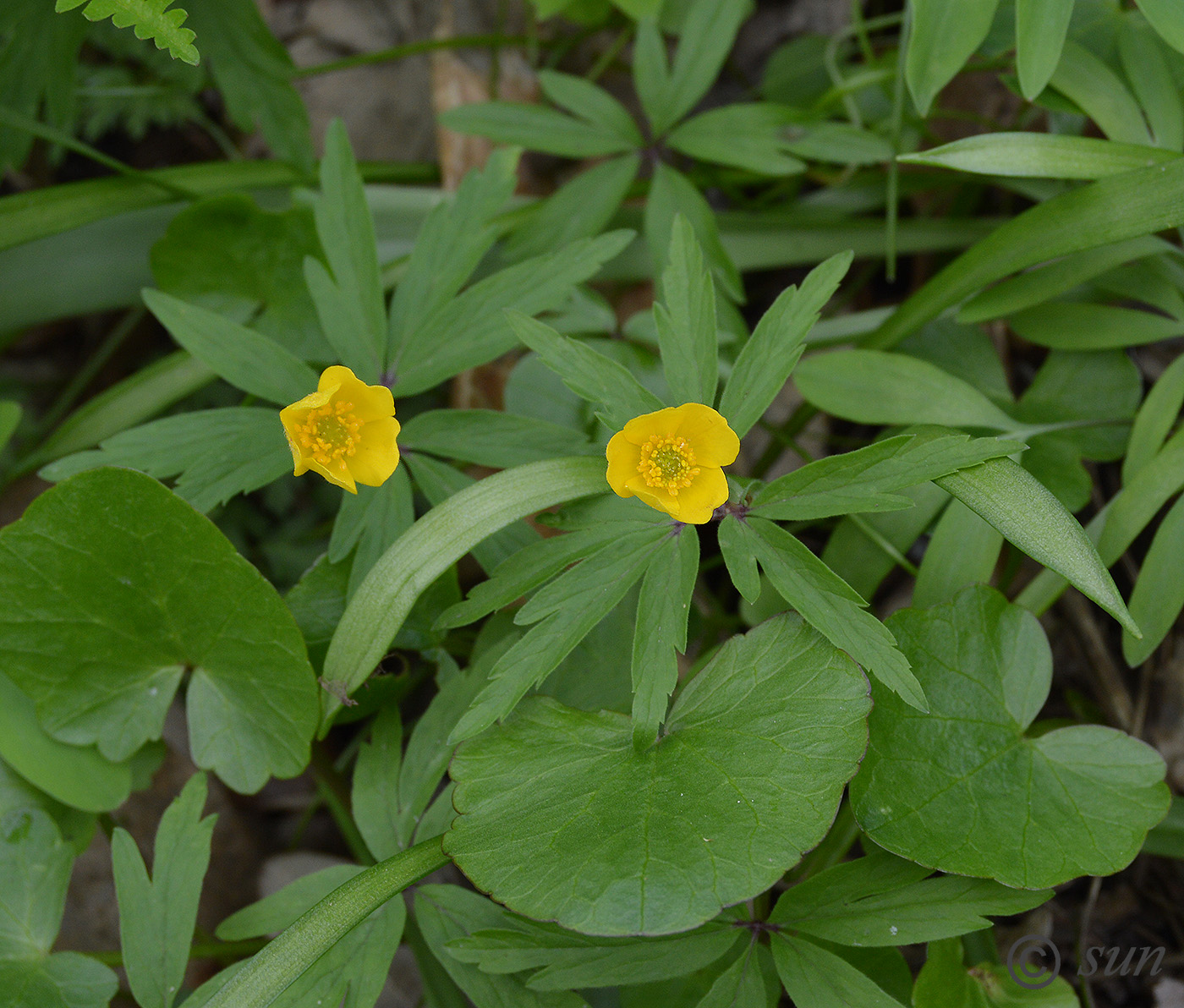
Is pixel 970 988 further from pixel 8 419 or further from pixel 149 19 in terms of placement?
pixel 8 419

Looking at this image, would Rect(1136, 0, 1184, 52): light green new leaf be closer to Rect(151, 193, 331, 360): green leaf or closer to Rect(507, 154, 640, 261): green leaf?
Rect(507, 154, 640, 261): green leaf

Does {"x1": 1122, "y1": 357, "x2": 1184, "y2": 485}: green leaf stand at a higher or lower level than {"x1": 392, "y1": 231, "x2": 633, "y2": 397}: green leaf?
lower

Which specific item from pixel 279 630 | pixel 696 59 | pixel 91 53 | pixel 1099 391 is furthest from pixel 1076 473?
pixel 91 53

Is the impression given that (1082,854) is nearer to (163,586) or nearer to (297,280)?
(163,586)

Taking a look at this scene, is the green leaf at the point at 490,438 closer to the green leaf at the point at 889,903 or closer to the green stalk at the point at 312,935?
the green stalk at the point at 312,935

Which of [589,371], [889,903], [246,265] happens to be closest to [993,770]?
[889,903]

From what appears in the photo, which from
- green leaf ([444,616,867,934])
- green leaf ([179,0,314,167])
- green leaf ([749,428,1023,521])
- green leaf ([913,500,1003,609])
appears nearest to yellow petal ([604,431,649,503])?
green leaf ([749,428,1023,521])
